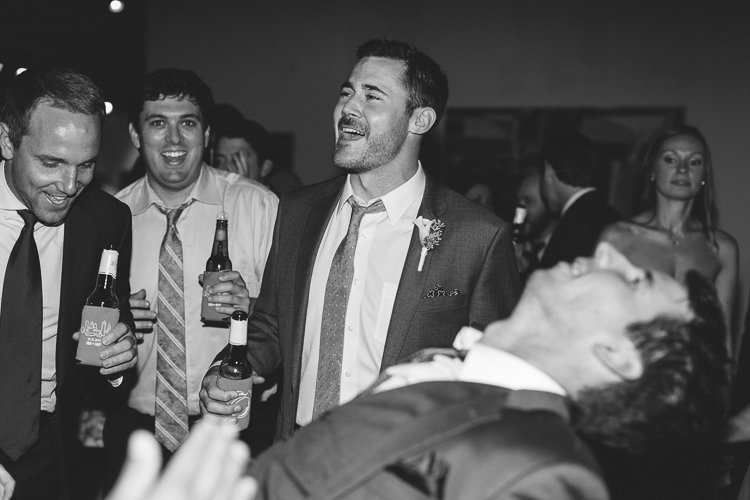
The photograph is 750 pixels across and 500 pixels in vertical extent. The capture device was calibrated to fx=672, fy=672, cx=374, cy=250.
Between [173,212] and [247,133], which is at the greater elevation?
[247,133]

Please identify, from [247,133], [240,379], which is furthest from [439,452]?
[247,133]

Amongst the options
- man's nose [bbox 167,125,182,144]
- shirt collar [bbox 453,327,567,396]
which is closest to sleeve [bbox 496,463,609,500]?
shirt collar [bbox 453,327,567,396]

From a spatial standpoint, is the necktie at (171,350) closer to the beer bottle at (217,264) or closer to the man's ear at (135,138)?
the beer bottle at (217,264)

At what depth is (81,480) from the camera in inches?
159

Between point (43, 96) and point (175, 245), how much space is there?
2.86ft

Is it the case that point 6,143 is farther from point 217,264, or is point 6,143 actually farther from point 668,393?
point 668,393

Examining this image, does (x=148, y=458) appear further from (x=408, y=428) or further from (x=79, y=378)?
(x=79, y=378)

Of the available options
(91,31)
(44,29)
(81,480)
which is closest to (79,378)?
(81,480)

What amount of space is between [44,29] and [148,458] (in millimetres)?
6069

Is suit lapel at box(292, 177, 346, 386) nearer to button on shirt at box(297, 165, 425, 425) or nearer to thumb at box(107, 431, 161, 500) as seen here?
button on shirt at box(297, 165, 425, 425)

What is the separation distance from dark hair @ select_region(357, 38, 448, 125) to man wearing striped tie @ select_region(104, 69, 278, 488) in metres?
0.90

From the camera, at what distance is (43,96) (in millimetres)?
2092

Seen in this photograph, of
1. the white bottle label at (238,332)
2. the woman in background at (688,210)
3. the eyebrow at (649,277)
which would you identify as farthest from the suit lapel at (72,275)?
the woman in background at (688,210)

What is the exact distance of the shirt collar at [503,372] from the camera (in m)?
1.32
